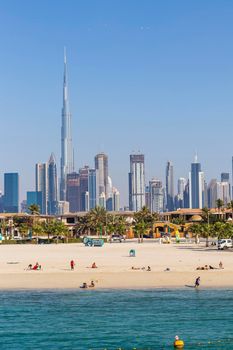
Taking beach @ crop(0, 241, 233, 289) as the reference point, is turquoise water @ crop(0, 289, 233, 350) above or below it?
below

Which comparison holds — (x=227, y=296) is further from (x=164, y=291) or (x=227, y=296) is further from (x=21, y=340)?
(x=21, y=340)

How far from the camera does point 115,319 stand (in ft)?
136

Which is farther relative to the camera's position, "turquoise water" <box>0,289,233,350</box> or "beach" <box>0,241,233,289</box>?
"beach" <box>0,241,233,289</box>

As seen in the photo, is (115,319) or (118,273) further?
(118,273)

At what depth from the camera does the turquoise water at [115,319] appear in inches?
1400

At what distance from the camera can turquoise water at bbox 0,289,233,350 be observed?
35562mm

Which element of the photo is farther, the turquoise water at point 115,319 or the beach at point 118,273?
the beach at point 118,273

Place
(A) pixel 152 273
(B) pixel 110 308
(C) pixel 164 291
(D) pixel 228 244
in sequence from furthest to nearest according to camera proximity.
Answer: (D) pixel 228 244 < (A) pixel 152 273 < (C) pixel 164 291 < (B) pixel 110 308

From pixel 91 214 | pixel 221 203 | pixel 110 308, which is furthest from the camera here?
pixel 91 214

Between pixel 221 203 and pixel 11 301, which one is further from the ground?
pixel 221 203

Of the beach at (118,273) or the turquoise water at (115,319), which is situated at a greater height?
the beach at (118,273)

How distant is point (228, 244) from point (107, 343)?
72.2m

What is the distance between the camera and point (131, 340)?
1416 inches

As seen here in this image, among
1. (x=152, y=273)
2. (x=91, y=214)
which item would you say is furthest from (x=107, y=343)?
(x=91, y=214)
